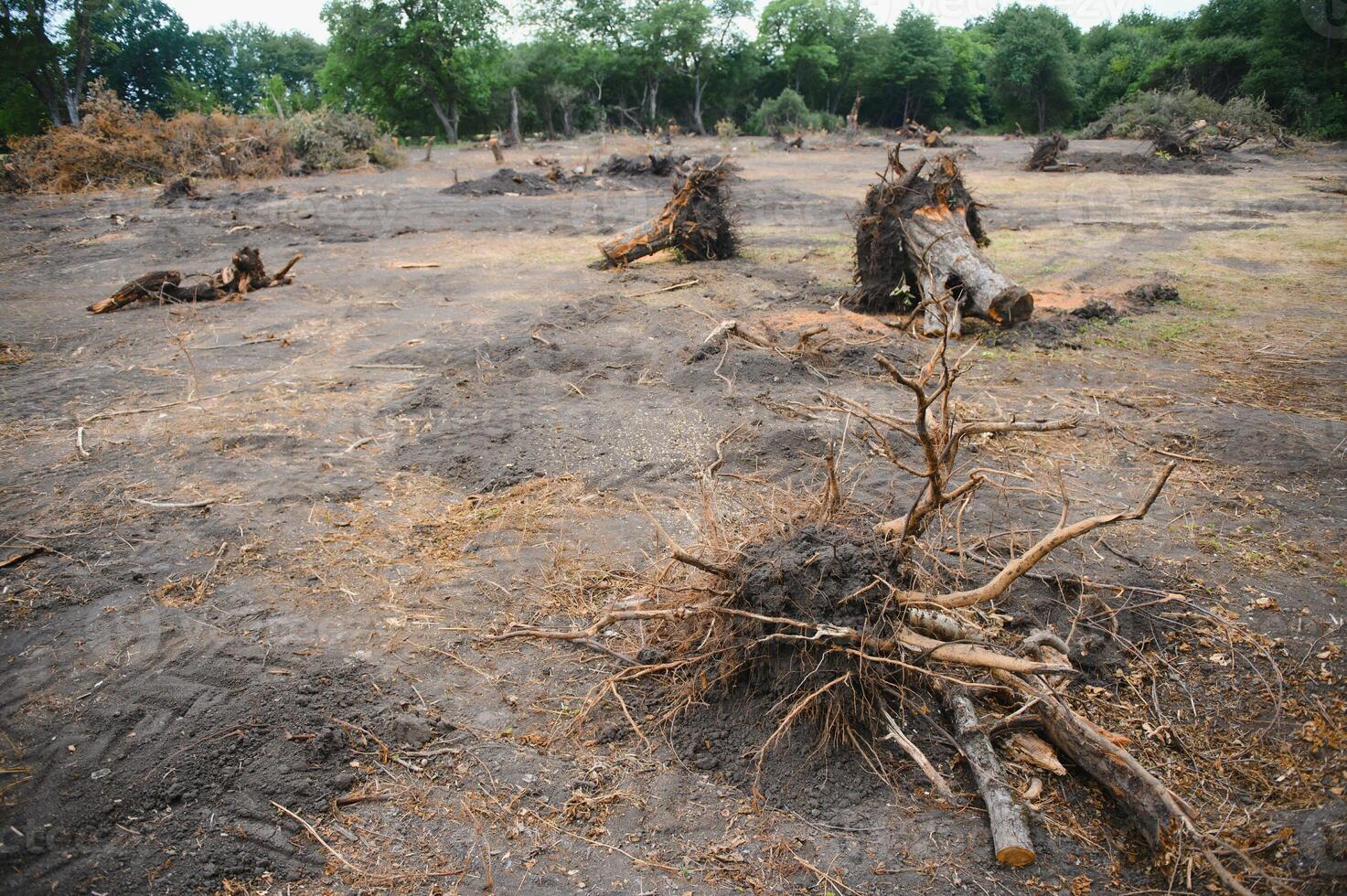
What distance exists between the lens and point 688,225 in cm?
1016

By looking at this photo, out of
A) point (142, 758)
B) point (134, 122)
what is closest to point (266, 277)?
point (142, 758)

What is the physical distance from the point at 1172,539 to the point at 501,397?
439 centimetres

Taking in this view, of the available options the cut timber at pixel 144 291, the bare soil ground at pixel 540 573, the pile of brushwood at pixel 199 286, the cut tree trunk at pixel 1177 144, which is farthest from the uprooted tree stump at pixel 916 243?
the cut tree trunk at pixel 1177 144

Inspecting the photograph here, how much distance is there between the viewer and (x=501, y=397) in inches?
235

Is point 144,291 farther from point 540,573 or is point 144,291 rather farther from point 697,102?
point 697,102

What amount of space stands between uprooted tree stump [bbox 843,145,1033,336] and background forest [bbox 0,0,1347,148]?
23110mm

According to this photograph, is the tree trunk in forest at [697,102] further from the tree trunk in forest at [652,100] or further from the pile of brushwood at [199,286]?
the pile of brushwood at [199,286]

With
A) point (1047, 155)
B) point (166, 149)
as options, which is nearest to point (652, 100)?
point (1047, 155)

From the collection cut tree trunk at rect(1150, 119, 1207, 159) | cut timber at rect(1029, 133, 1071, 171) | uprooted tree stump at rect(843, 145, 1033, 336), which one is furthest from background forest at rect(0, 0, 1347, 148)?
uprooted tree stump at rect(843, 145, 1033, 336)

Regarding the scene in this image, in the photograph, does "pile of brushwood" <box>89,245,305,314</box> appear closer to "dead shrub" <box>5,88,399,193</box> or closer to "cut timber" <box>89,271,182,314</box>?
"cut timber" <box>89,271,182,314</box>

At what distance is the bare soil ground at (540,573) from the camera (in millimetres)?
2404

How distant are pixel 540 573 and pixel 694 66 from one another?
43460 millimetres

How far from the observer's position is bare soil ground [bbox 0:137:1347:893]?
94.7 inches

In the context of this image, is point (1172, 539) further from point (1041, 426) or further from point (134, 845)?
point (134, 845)
